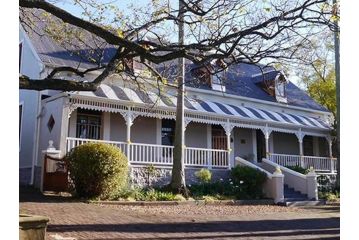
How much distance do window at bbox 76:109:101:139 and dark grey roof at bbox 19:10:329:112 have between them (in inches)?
70.4

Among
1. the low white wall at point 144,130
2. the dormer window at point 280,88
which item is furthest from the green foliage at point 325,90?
the low white wall at point 144,130

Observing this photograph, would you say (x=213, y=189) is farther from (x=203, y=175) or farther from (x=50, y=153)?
(x=50, y=153)

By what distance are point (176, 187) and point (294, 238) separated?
22.7 feet

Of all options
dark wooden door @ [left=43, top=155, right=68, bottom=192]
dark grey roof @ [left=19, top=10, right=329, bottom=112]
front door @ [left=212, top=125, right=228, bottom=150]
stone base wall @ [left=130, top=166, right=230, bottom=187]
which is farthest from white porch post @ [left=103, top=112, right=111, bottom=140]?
front door @ [left=212, top=125, right=228, bottom=150]

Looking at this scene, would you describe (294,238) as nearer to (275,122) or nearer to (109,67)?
(109,67)

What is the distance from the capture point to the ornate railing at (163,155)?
15422 mm

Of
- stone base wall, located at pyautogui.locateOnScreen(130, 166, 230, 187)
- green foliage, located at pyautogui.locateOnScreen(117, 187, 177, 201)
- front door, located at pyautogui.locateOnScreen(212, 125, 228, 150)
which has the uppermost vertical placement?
front door, located at pyautogui.locateOnScreen(212, 125, 228, 150)

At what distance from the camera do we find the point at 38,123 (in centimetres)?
1540

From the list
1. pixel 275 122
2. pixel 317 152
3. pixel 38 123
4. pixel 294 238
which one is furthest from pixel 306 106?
pixel 294 238

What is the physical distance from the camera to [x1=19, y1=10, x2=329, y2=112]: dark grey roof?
516 inches

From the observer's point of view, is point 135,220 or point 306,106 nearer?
point 135,220

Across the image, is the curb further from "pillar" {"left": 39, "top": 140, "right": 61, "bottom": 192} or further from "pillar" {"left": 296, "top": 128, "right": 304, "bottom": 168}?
"pillar" {"left": 296, "top": 128, "right": 304, "bottom": 168}

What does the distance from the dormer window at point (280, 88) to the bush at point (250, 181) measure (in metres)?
8.34
